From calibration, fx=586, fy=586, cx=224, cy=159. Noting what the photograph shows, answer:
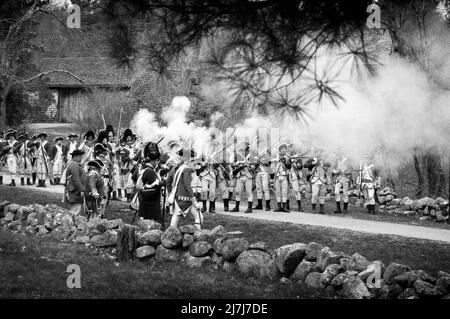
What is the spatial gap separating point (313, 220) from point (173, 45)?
796 centimetres

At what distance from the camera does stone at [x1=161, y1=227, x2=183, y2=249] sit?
31.7 ft

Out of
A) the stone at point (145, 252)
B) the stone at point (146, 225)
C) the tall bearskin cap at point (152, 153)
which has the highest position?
the tall bearskin cap at point (152, 153)

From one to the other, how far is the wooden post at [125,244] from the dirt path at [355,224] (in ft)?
15.1

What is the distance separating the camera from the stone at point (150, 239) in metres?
9.82

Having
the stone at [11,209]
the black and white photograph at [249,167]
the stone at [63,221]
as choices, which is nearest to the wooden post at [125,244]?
the black and white photograph at [249,167]

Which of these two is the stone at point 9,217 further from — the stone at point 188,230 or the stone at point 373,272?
the stone at point 373,272

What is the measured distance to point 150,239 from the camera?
9.82m

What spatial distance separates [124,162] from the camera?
722 inches

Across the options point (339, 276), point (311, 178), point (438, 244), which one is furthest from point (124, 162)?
point (339, 276)

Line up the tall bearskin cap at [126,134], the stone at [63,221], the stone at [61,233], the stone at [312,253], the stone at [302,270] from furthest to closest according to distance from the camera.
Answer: the tall bearskin cap at [126,134]
the stone at [63,221]
the stone at [61,233]
the stone at [312,253]
the stone at [302,270]

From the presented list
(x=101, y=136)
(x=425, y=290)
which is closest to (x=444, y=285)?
(x=425, y=290)

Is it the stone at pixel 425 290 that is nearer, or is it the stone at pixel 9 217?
the stone at pixel 425 290

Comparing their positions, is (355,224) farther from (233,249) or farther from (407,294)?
(407,294)
